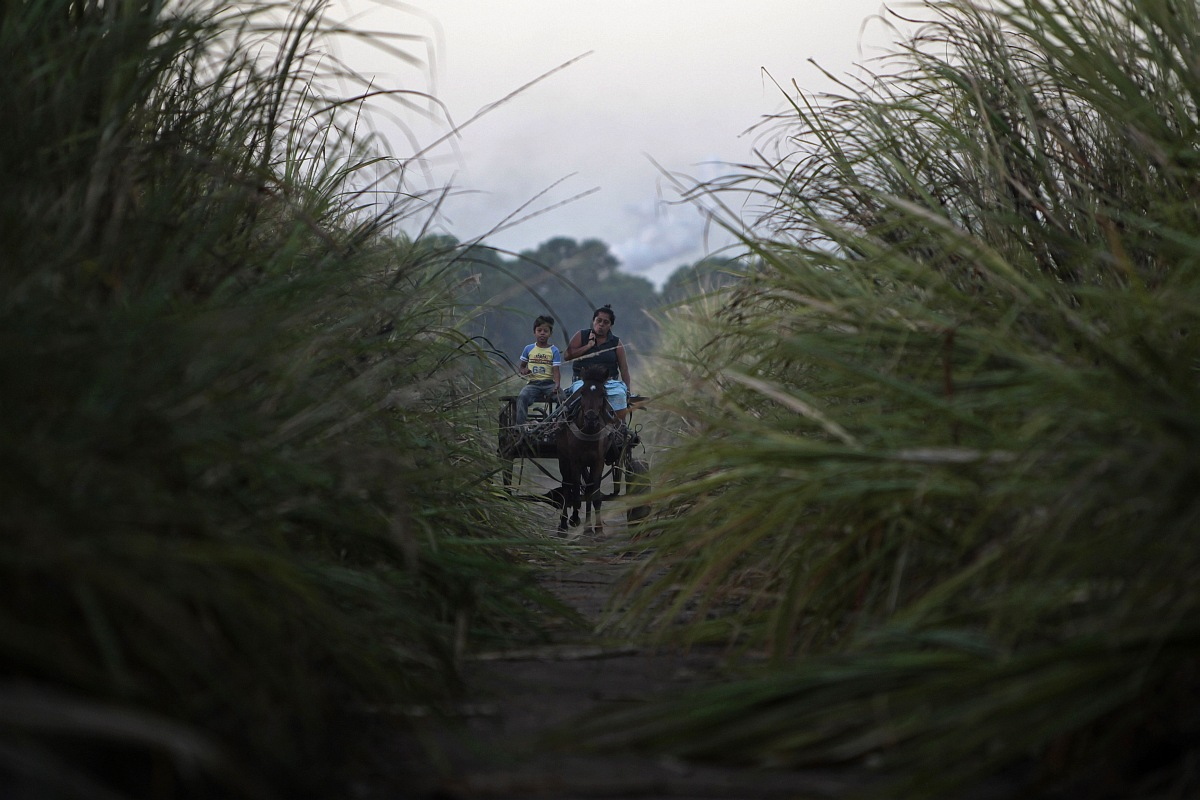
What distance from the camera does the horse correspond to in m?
8.48

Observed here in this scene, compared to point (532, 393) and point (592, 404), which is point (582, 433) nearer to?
point (592, 404)

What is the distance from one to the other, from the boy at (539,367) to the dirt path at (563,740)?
653cm

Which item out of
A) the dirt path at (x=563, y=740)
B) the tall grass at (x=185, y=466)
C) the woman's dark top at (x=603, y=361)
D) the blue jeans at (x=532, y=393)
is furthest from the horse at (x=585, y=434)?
the dirt path at (x=563, y=740)

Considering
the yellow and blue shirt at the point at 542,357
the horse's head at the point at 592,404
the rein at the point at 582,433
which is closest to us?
the rein at the point at 582,433

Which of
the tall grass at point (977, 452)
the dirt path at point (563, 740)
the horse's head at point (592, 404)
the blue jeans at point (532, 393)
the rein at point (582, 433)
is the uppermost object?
the blue jeans at point (532, 393)

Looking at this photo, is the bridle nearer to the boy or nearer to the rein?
the rein

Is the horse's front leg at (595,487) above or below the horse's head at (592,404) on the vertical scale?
below

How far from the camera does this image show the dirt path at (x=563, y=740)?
66.7 inches

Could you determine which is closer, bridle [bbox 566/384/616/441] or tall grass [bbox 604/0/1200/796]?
tall grass [bbox 604/0/1200/796]

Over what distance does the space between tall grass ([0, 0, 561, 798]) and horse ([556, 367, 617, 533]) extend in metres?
5.40

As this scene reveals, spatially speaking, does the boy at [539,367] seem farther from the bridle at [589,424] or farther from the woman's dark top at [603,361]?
the bridle at [589,424]

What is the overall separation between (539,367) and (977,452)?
8.92 m

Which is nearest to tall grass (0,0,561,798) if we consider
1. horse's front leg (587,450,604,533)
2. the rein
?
horse's front leg (587,450,604,533)

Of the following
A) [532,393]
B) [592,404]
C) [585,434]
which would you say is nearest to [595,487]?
[585,434]
